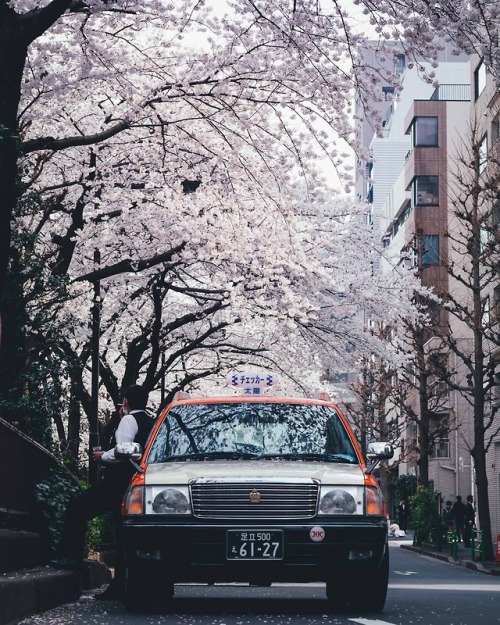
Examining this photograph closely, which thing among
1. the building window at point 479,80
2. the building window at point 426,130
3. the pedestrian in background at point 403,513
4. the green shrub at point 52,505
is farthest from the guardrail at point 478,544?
the building window at point 426,130

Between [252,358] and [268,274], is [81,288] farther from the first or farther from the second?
[252,358]

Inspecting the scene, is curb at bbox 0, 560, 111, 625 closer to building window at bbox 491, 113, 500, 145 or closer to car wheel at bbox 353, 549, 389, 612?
car wheel at bbox 353, 549, 389, 612

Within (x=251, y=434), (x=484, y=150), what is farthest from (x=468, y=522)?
(x=251, y=434)

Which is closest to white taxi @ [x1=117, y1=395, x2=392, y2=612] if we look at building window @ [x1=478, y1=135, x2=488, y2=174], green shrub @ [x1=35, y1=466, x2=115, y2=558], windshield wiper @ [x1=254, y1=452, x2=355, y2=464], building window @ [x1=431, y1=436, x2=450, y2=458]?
windshield wiper @ [x1=254, y1=452, x2=355, y2=464]

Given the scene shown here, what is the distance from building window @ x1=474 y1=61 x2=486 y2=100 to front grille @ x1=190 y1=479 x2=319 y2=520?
36023 mm

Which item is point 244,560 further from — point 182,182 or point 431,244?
point 431,244

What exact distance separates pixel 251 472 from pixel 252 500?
0.22 meters

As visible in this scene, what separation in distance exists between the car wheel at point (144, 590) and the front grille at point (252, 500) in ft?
1.89

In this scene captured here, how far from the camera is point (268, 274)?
23.5 meters

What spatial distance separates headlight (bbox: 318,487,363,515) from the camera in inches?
344

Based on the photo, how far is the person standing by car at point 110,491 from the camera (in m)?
10.2

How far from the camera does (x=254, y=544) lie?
8578 millimetres

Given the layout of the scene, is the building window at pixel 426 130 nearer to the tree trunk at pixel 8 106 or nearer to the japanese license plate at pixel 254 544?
the tree trunk at pixel 8 106

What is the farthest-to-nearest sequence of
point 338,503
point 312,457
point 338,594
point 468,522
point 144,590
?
point 468,522 < point 338,594 < point 312,457 < point 144,590 < point 338,503
